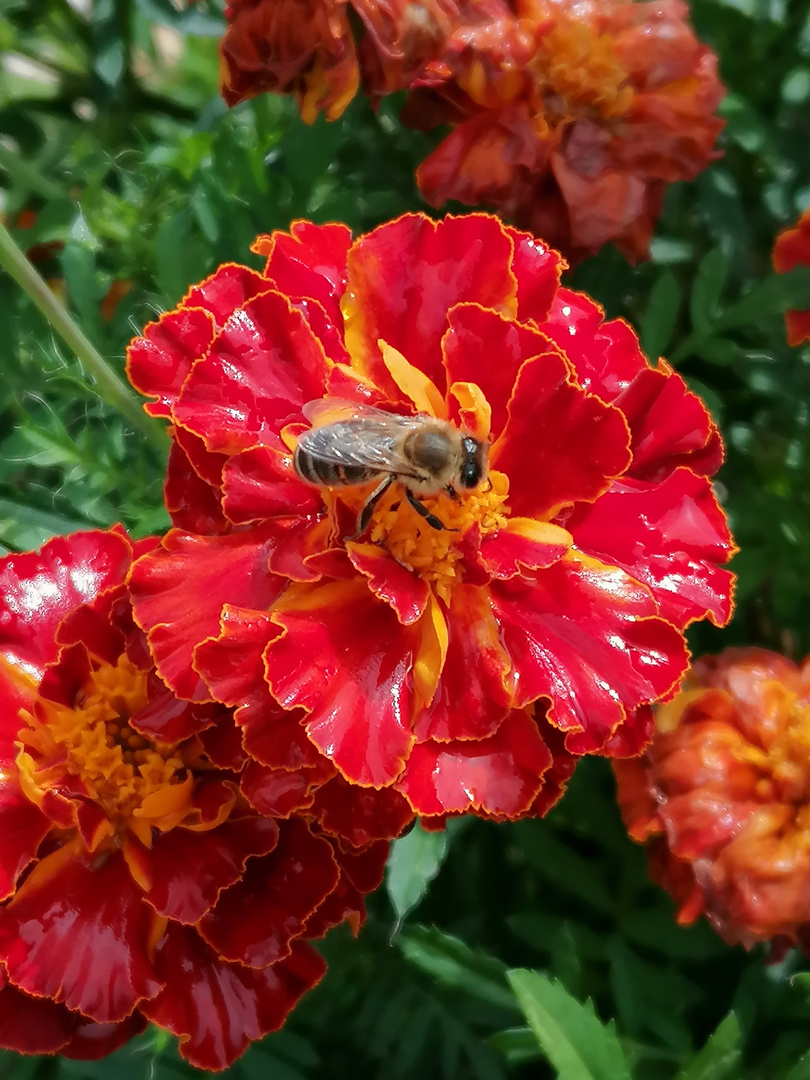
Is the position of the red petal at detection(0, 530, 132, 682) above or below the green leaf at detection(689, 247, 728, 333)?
below

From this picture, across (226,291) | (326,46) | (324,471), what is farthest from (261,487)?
(326,46)

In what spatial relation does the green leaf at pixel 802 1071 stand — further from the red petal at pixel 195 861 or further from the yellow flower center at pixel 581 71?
the yellow flower center at pixel 581 71

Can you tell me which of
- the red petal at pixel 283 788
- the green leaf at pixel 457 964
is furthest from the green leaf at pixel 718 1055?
the red petal at pixel 283 788

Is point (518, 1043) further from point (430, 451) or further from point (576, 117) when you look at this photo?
point (576, 117)

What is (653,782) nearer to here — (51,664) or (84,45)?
(51,664)

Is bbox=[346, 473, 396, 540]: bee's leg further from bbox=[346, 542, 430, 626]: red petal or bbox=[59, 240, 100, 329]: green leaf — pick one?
bbox=[59, 240, 100, 329]: green leaf

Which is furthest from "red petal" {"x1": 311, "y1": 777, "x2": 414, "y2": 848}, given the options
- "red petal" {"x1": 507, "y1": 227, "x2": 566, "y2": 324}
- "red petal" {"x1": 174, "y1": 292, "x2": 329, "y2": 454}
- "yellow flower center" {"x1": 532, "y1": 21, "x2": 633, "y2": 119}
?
"yellow flower center" {"x1": 532, "y1": 21, "x2": 633, "y2": 119}
